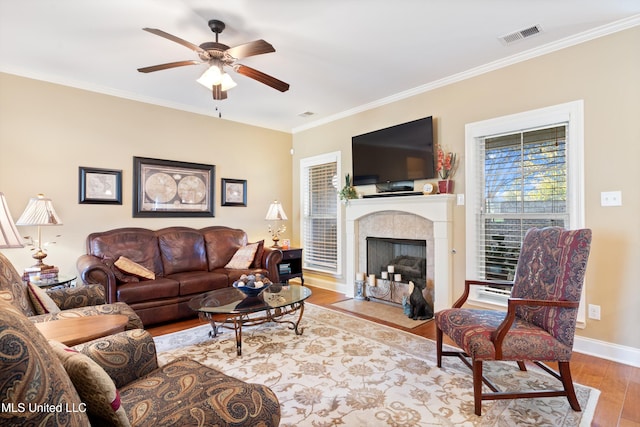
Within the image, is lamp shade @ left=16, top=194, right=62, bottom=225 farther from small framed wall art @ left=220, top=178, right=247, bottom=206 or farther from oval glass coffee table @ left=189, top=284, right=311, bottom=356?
small framed wall art @ left=220, top=178, right=247, bottom=206

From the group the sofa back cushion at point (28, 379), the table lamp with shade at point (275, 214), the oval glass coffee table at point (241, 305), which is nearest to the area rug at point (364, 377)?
the oval glass coffee table at point (241, 305)

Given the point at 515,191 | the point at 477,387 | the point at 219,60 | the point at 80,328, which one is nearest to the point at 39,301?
the point at 80,328

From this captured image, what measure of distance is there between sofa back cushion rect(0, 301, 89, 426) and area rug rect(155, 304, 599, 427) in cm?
146

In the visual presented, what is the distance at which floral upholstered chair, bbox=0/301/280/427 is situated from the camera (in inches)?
24.9

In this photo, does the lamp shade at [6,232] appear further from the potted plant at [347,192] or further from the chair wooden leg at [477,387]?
the potted plant at [347,192]

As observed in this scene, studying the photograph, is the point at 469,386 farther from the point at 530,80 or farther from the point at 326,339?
the point at 530,80

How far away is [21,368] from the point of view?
633mm

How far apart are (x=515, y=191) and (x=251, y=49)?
2.85 meters

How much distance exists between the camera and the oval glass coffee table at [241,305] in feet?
8.90

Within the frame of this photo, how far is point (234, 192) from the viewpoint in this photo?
5.27 m

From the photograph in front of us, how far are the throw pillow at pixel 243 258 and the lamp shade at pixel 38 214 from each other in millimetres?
1998

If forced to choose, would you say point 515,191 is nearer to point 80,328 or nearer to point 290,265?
point 290,265

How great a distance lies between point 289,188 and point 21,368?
5432 mm

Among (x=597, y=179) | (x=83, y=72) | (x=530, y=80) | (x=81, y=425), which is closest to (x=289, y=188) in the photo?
(x=83, y=72)
